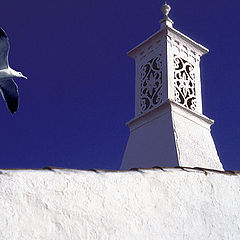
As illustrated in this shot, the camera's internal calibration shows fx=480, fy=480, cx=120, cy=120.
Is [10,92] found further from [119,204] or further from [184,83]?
[119,204]

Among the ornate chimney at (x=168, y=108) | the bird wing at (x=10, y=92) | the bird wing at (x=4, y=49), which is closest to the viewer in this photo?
the bird wing at (x=4, y=49)

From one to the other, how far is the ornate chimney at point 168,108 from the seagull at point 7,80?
7.21 feet

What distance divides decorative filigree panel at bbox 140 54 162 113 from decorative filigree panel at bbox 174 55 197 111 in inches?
11.5

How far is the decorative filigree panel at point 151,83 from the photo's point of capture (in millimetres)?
8430

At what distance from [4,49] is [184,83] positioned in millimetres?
3335

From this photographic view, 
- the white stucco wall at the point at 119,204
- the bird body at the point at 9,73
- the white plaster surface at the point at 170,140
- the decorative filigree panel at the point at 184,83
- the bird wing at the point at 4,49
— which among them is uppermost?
the decorative filigree panel at the point at 184,83

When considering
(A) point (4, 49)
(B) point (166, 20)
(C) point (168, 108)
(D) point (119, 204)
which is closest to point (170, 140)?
(C) point (168, 108)

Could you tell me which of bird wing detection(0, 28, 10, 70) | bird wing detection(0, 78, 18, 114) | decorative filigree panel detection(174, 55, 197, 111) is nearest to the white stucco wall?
bird wing detection(0, 28, 10, 70)

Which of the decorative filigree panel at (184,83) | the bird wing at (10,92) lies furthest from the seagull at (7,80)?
the decorative filigree panel at (184,83)

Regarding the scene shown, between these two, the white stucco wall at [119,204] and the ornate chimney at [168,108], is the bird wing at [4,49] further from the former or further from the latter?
the white stucco wall at [119,204]

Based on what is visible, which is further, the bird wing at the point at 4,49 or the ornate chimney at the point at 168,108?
the ornate chimney at the point at 168,108

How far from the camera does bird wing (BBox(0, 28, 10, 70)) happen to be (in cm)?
678

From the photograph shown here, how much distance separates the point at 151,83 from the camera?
8734mm

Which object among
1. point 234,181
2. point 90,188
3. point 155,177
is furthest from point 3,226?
point 234,181
